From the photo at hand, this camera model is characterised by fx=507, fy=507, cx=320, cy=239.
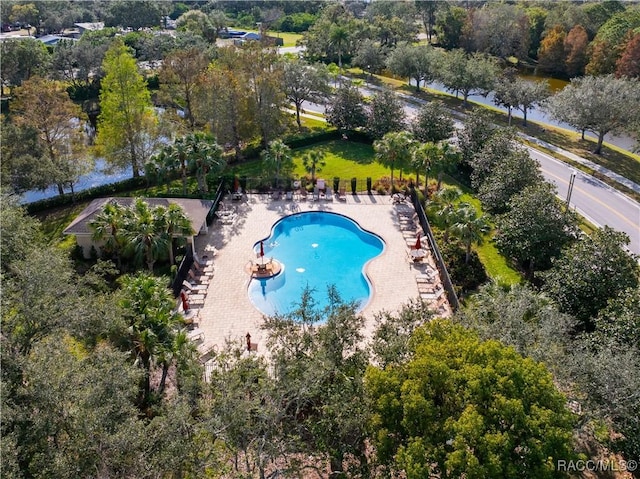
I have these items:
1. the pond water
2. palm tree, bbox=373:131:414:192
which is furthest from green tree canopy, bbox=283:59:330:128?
the pond water

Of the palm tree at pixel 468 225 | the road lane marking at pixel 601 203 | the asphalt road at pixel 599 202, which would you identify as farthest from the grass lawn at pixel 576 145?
the palm tree at pixel 468 225

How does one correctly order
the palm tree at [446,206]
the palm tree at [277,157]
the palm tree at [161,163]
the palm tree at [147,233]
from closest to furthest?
the palm tree at [147,233] < the palm tree at [446,206] < the palm tree at [161,163] < the palm tree at [277,157]

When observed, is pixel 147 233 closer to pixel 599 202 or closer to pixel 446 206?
pixel 446 206

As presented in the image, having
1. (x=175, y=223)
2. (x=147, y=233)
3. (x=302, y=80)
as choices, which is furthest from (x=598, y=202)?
(x=147, y=233)

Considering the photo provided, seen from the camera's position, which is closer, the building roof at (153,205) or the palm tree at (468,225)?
the palm tree at (468,225)

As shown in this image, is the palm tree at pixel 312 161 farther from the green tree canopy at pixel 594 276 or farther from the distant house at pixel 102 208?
the green tree canopy at pixel 594 276
